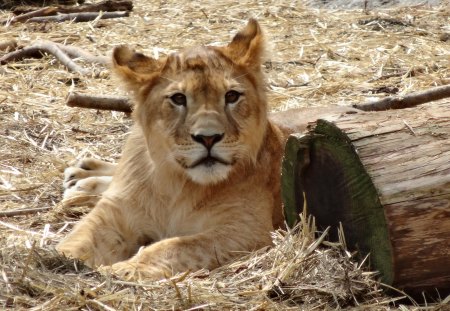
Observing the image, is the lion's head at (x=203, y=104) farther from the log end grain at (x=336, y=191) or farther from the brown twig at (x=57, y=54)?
the brown twig at (x=57, y=54)

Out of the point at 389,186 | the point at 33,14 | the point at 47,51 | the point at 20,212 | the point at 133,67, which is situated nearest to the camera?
the point at 389,186

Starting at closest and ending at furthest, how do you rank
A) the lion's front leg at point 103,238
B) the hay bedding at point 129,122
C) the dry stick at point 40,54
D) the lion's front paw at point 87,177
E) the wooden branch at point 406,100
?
1. the hay bedding at point 129,122
2. the lion's front leg at point 103,238
3. the lion's front paw at point 87,177
4. the wooden branch at point 406,100
5. the dry stick at point 40,54

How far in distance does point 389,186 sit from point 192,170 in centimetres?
122

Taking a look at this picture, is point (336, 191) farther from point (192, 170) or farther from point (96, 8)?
point (96, 8)

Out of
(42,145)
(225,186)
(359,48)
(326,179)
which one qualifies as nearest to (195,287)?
(326,179)

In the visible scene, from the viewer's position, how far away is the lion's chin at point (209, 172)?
15.0 feet

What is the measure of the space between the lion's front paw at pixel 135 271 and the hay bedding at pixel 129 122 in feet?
0.67

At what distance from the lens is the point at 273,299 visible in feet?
12.6

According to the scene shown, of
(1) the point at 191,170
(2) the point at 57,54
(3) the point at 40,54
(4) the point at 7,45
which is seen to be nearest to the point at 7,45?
(4) the point at 7,45

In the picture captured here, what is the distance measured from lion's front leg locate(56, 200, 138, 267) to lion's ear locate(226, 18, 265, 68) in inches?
38.1

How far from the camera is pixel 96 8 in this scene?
1060 cm

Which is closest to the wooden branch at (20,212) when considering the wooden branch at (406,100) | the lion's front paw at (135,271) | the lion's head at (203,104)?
the lion's head at (203,104)

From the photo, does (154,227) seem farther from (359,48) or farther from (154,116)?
(359,48)

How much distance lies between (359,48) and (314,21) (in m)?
1.29
